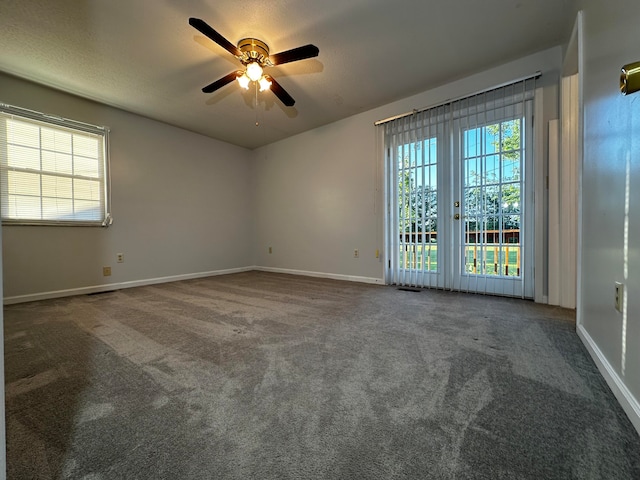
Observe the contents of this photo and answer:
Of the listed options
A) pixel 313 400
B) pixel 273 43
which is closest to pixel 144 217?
pixel 273 43

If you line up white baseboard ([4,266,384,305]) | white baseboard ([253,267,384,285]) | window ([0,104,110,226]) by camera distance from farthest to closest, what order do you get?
white baseboard ([253,267,384,285]) → white baseboard ([4,266,384,305]) → window ([0,104,110,226])

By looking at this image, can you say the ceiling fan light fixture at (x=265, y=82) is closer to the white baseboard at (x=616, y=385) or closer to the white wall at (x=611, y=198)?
the white wall at (x=611, y=198)

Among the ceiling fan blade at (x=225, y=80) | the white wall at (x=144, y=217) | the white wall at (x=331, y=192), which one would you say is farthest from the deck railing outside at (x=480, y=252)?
the white wall at (x=144, y=217)

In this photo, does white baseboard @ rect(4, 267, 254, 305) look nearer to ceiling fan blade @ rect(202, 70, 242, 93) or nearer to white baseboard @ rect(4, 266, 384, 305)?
white baseboard @ rect(4, 266, 384, 305)

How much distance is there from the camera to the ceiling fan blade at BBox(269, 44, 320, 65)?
1993 mm

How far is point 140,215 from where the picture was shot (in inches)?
147

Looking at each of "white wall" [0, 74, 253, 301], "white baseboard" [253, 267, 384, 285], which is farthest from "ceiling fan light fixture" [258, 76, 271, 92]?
"white baseboard" [253, 267, 384, 285]

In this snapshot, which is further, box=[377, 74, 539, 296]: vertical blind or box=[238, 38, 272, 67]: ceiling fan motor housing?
box=[377, 74, 539, 296]: vertical blind

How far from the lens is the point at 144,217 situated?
3.76 m

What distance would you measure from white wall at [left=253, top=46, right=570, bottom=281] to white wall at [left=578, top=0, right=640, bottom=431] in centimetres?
146

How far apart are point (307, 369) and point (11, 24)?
3426mm

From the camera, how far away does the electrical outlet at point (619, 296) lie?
1.13 metres

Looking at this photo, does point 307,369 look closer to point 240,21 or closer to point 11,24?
point 240,21

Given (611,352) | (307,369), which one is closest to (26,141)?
(307,369)
